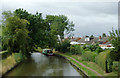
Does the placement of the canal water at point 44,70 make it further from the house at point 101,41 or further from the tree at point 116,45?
the house at point 101,41

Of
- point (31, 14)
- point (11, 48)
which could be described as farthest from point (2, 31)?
point (31, 14)

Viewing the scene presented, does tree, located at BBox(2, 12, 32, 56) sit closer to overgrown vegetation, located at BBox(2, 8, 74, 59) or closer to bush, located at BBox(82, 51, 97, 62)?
overgrown vegetation, located at BBox(2, 8, 74, 59)

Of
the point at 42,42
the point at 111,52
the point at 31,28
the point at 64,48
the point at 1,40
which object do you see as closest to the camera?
the point at 111,52

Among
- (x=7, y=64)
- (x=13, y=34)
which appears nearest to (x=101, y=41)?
(x=13, y=34)

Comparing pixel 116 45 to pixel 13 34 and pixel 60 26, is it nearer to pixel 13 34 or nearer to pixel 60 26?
pixel 13 34

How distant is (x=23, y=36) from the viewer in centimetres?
2708

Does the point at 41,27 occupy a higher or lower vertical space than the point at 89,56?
higher

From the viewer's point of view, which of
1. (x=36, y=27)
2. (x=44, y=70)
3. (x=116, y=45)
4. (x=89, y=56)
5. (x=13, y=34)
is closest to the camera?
(x=116, y=45)

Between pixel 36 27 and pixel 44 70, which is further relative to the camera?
pixel 36 27

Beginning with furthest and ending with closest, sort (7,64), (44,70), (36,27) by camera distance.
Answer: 1. (36,27)
2. (44,70)
3. (7,64)

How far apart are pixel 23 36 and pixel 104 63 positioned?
52.5 feet

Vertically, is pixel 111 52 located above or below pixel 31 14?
below

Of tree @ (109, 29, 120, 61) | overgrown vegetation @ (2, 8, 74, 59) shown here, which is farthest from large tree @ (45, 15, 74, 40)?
tree @ (109, 29, 120, 61)

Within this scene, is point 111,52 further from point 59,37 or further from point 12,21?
point 59,37
